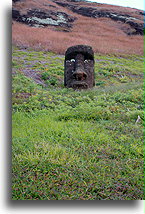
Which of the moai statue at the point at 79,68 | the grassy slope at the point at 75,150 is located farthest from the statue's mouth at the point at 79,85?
the grassy slope at the point at 75,150

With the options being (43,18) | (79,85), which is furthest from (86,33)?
(79,85)

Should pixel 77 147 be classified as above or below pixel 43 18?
below

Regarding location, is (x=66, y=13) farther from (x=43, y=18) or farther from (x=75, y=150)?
(x=75, y=150)

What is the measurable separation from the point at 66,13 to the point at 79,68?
5.14 meters

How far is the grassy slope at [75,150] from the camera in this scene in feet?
7.00

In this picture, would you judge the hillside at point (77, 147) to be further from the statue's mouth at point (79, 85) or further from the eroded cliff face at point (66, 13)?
the eroded cliff face at point (66, 13)

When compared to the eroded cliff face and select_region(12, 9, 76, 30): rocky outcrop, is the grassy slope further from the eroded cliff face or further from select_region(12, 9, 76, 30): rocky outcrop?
select_region(12, 9, 76, 30): rocky outcrop

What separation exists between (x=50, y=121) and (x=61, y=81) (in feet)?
16.3

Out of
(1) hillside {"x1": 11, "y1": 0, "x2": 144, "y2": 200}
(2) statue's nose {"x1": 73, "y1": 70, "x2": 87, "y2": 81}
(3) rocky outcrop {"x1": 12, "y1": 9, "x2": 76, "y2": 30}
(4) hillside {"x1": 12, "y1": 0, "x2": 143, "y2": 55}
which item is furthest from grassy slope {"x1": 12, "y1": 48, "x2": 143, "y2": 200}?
(4) hillside {"x1": 12, "y1": 0, "x2": 143, "y2": 55}

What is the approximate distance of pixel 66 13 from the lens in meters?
10.9

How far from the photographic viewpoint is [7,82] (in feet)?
10.1

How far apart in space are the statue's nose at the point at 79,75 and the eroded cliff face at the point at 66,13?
1891mm

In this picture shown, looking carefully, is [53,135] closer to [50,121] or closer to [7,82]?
[50,121]

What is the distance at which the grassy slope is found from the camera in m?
2.13
